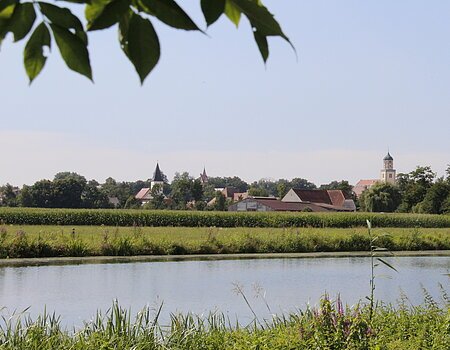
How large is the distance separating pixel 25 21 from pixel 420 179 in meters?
67.1

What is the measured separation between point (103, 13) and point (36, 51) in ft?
0.51

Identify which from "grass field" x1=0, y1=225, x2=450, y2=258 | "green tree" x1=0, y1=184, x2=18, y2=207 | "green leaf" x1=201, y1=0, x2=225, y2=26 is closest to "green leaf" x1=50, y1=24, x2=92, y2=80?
"green leaf" x1=201, y1=0, x2=225, y2=26

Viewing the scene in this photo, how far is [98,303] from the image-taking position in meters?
11.0

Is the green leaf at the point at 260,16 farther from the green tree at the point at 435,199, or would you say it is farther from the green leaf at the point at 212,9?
the green tree at the point at 435,199

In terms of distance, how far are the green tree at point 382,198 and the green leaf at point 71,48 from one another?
70898mm

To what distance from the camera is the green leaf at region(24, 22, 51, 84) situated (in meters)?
0.89

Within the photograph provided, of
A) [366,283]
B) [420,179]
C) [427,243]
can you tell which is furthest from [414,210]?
[366,283]

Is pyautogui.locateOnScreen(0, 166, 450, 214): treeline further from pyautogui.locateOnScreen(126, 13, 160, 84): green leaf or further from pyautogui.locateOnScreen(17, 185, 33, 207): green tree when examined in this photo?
pyautogui.locateOnScreen(126, 13, 160, 84): green leaf

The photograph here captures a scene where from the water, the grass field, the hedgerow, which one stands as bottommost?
the water

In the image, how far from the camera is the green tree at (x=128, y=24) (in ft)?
2.75

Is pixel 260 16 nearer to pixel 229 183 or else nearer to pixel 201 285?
pixel 201 285

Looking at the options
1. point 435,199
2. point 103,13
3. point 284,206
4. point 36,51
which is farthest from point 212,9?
point 284,206

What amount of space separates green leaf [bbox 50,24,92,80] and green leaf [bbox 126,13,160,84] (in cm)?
6

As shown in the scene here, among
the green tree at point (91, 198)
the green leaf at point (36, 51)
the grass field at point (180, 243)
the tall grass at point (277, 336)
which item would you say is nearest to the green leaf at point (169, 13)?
the green leaf at point (36, 51)
